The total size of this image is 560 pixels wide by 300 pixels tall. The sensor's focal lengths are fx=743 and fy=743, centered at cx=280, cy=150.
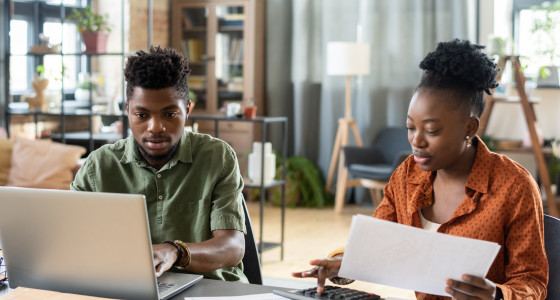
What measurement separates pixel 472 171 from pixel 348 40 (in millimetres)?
5092

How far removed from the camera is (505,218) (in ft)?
5.02

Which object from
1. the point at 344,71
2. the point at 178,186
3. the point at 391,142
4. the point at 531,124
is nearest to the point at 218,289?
the point at 178,186

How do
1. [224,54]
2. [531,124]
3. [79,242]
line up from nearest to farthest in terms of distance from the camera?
[79,242]
[531,124]
[224,54]

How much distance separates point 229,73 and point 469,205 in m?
5.27

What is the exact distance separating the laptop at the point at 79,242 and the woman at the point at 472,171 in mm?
331

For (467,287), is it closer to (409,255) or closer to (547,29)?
(409,255)

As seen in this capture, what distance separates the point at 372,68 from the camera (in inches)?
256

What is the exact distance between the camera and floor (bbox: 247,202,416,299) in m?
3.83

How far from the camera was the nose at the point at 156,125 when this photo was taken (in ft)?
5.85

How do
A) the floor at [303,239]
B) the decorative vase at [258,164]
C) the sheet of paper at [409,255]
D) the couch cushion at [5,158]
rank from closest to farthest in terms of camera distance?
the sheet of paper at [409,255] < the floor at [303,239] < the decorative vase at [258,164] < the couch cushion at [5,158]

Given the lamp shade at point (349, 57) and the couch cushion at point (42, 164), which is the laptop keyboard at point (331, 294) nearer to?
the couch cushion at point (42, 164)

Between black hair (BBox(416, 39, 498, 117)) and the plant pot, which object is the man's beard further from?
the plant pot

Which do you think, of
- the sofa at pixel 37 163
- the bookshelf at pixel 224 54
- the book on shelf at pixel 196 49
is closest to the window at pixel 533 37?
the bookshelf at pixel 224 54

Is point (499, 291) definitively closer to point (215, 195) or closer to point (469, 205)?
point (469, 205)
